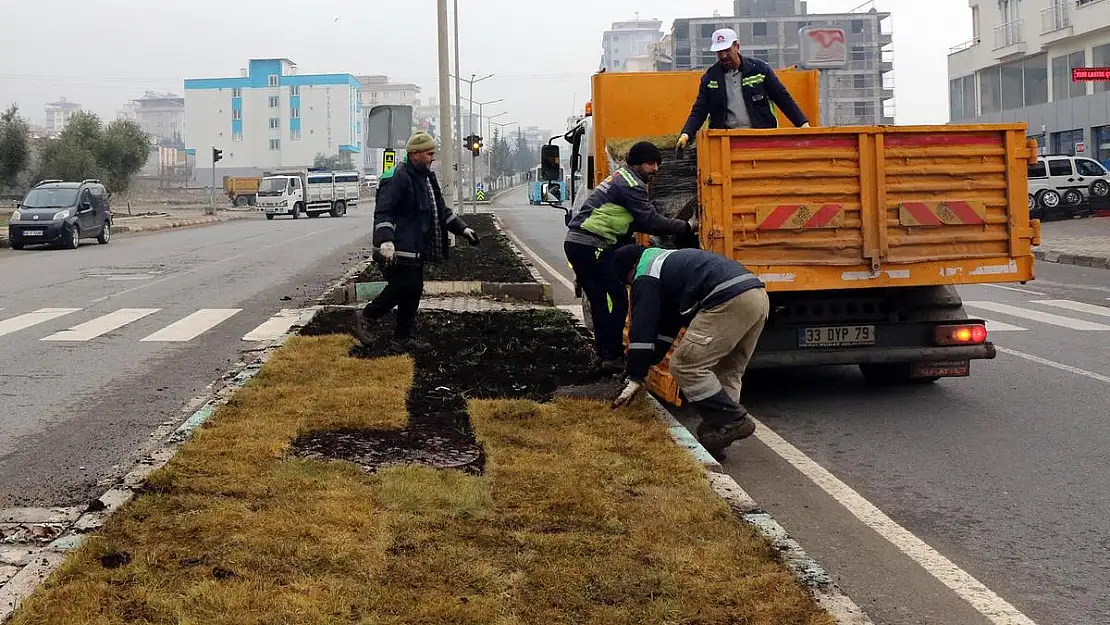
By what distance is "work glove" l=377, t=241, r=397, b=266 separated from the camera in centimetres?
907

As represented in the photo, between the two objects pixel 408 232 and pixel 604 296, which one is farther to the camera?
pixel 408 232

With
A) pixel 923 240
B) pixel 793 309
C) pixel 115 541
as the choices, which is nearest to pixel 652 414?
pixel 793 309

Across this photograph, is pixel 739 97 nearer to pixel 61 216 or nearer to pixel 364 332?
pixel 364 332

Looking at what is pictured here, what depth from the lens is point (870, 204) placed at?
24.7ft

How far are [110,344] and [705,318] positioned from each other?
7.05 m

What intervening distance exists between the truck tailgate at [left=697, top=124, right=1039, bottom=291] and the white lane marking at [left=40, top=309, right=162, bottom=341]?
23.3ft

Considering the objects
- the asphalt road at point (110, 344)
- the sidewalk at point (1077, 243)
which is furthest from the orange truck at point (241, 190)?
the sidewalk at point (1077, 243)

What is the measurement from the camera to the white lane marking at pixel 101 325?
11320mm

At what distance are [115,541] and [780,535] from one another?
8.65 feet

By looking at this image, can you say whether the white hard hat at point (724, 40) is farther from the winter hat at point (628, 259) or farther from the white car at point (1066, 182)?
the white car at point (1066, 182)

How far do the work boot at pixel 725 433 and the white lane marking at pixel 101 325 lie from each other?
24.6 feet

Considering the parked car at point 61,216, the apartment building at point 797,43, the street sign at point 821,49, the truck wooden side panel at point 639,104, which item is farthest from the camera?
the apartment building at point 797,43

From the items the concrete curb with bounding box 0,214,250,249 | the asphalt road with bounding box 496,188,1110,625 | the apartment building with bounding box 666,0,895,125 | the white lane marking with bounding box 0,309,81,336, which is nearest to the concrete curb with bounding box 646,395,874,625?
the asphalt road with bounding box 496,188,1110,625

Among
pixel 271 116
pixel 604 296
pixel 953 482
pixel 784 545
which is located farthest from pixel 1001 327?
pixel 271 116
